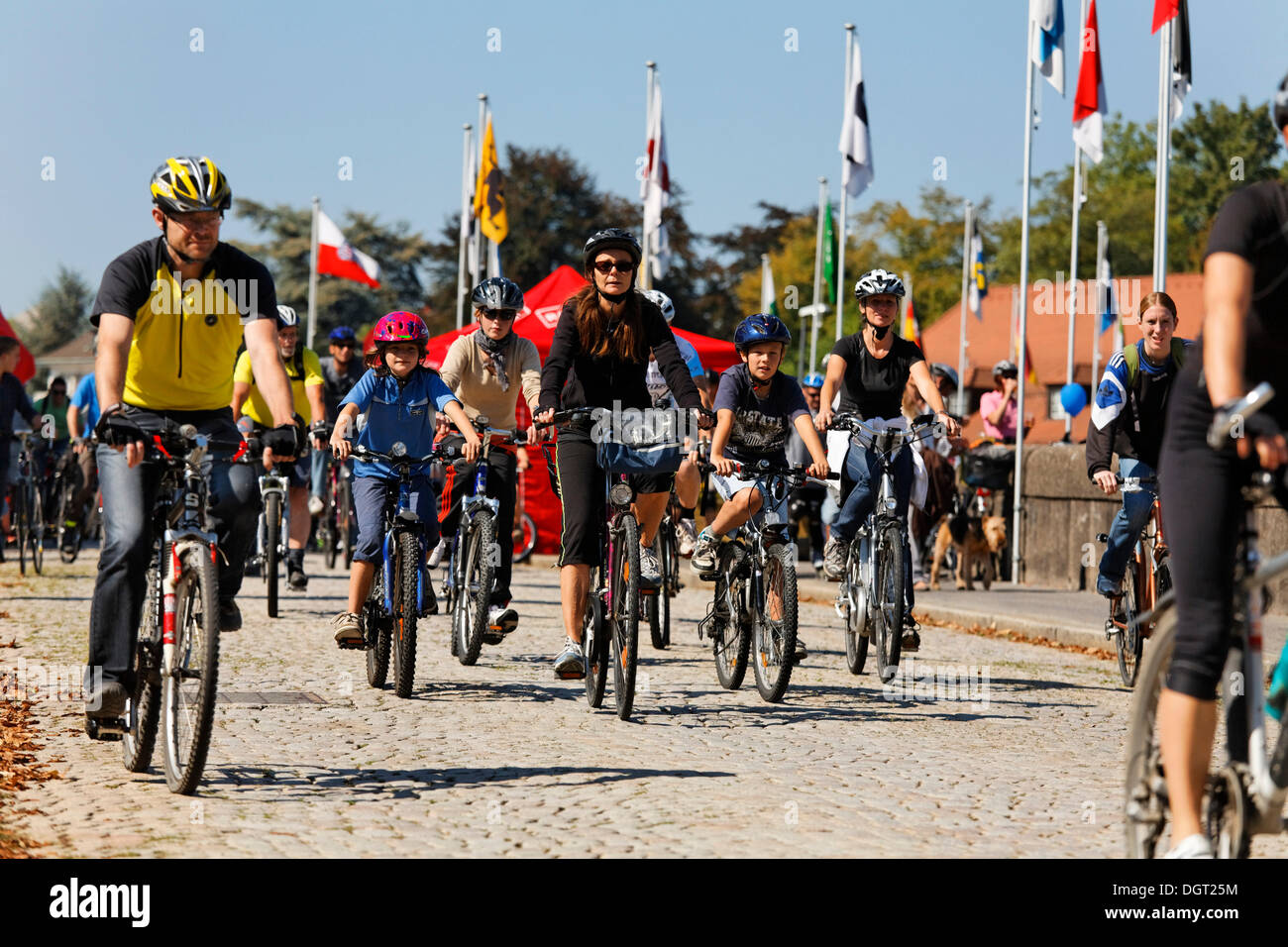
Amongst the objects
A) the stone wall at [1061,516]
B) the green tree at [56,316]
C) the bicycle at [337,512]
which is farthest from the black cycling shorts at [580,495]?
the green tree at [56,316]

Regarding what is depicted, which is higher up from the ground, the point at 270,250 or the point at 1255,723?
the point at 270,250

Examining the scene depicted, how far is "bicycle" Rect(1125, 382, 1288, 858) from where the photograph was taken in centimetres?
387

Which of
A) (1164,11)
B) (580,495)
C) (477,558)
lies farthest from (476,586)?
(1164,11)

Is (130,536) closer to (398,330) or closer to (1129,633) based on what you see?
(398,330)

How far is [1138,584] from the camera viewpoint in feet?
30.2

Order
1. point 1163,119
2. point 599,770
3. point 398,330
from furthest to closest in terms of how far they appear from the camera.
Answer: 1. point 1163,119
2. point 398,330
3. point 599,770

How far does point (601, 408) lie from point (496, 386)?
256 centimetres

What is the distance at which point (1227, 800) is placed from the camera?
156 inches

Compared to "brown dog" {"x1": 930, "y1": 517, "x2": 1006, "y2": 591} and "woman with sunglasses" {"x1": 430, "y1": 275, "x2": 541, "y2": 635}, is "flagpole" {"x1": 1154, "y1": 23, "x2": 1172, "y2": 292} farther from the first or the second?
"woman with sunglasses" {"x1": 430, "y1": 275, "x2": 541, "y2": 635}

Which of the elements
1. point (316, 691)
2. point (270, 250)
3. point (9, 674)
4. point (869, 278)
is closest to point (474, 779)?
point (316, 691)

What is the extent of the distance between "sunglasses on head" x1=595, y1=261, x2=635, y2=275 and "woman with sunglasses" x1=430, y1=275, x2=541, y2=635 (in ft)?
5.45

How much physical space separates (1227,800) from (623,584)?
3.86 m

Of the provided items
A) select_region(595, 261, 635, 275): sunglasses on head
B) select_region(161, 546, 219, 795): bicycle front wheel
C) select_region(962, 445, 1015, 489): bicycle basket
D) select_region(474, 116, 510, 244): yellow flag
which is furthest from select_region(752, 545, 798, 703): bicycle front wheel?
select_region(474, 116, 510, 244): yellow flag

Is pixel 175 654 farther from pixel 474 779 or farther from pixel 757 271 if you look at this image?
pixel 757 271
